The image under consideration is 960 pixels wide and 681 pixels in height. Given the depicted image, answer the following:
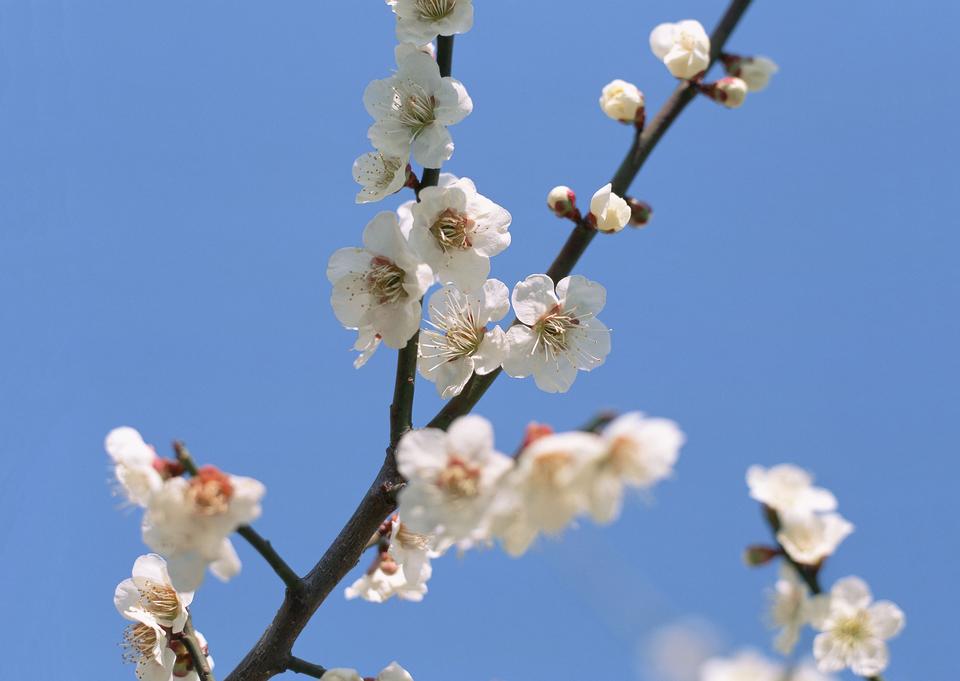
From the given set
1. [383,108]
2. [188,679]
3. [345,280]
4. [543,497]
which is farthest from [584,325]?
[188,679]

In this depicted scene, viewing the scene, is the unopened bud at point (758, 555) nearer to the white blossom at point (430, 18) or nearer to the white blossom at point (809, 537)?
the white blossom at point (809, 537)

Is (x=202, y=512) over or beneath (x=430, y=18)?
beneath

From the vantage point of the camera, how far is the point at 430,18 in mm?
2342

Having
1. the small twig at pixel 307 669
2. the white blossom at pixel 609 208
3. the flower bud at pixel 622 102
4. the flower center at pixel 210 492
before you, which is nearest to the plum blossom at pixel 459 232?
the white blossom at pixel 609 208

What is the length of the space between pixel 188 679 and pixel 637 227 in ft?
5.58

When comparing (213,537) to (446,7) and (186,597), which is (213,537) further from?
(446,7)

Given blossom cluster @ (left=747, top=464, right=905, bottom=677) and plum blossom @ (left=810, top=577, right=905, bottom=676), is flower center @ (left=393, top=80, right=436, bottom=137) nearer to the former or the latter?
blossom cluster @ (left=747, top=464, right=905, bottom=677)

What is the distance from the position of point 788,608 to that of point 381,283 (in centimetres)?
119

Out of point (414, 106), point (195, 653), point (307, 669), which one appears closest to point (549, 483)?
point (307, 669)

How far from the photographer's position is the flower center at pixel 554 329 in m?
2.25

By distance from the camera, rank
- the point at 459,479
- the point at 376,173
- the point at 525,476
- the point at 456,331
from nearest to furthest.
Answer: the point at 525,476 < the point at 459,479 < the point at 456,331 < the point at 376,173

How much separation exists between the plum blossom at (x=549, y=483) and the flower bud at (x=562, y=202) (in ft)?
3.16

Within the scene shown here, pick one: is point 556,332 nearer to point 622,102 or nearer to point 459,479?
point 622,102

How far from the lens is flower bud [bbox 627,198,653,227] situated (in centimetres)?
222
